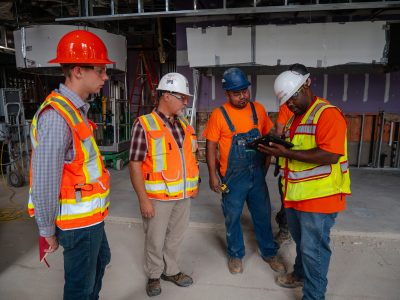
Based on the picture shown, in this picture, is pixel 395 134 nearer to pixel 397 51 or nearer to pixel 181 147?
pixel 397 51

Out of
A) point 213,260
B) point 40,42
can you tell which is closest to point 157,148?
point 213,260

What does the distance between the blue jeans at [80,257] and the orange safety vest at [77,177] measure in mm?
49

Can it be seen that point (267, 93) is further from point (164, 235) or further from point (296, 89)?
point (164, 235)

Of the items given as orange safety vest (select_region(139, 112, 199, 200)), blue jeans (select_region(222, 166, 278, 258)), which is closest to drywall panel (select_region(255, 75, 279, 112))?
blue jeans (select_region(222, 166, 278, 258))

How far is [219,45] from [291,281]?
4.39 meters

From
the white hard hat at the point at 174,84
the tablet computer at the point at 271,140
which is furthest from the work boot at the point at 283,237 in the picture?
the white hard hat at the point at 174,84

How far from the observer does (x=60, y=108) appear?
57.9 inches

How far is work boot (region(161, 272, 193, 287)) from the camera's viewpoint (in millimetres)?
2653

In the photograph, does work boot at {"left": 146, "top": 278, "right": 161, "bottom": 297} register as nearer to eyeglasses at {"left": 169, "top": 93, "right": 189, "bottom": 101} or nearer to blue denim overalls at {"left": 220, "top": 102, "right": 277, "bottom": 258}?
blue denim overalls at {"left": 220, "top": 102, "right": 277, "bottom": 258}

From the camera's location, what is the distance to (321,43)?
17.5 feet

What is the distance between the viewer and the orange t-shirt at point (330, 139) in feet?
6.15

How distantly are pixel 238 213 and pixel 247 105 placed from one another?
1.01 metres

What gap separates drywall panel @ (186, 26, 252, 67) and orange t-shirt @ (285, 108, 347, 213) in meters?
3.94

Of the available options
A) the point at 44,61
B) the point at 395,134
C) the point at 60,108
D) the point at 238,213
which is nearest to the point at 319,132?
the point at 238,213
